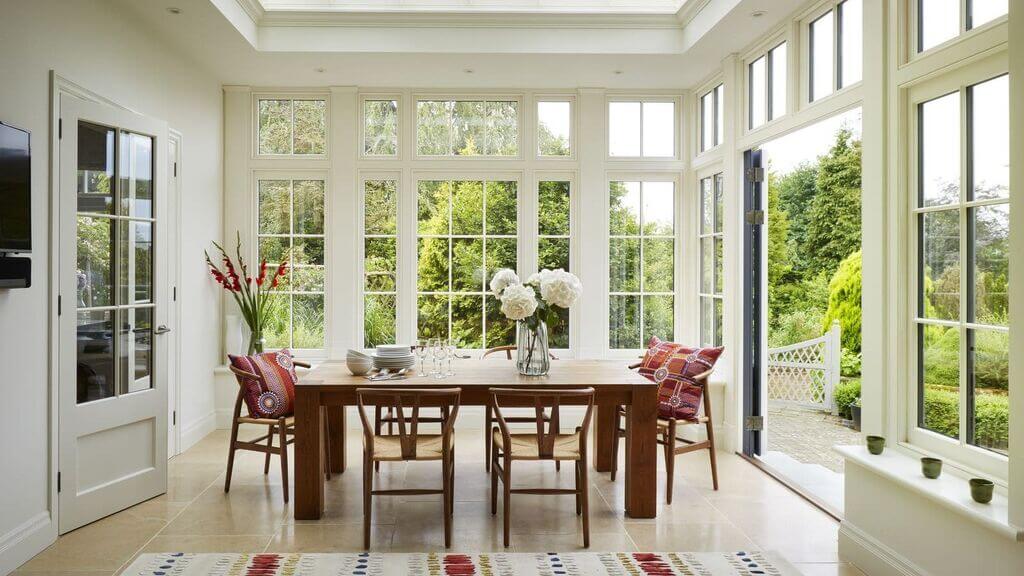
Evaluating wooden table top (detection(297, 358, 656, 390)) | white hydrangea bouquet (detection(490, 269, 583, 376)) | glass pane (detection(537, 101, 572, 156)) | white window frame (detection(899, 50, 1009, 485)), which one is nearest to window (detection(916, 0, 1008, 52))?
white window frame (detection(899, 50, 1009, 485))

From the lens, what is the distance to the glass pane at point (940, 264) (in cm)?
279

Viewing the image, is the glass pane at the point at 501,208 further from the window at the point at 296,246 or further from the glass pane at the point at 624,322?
the window at the point at 296,246

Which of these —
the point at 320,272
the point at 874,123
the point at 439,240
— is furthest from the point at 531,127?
the point at 874,123

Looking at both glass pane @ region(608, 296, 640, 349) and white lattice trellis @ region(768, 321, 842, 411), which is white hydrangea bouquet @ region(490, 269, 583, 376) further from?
white lattice trellis @ region(768, 321, 842, 411)

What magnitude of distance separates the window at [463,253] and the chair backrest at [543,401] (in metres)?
2.61

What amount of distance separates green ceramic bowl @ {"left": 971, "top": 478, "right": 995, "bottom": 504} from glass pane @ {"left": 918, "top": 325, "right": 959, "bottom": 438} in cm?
39

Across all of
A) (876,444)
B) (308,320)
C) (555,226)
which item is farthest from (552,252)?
(876,444)


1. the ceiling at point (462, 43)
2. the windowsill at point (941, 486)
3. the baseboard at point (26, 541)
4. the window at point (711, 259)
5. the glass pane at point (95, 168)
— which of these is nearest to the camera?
the windowsill at point (941, 486)

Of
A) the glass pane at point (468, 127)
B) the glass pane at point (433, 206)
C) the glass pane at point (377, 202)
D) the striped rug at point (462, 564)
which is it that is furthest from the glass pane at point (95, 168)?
the glass pane at point (468, 127)

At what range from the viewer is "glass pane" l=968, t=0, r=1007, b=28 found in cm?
257

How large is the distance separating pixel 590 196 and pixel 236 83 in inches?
130

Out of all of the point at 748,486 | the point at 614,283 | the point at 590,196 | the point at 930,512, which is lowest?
the point at 748,486

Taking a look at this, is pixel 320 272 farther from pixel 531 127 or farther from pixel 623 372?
pixel 623 372

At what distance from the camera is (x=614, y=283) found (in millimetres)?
6098
